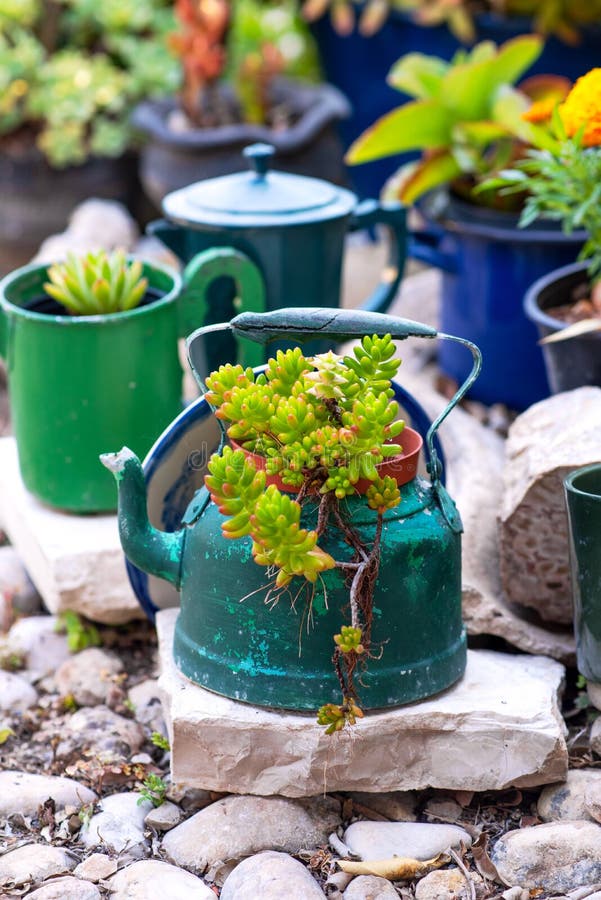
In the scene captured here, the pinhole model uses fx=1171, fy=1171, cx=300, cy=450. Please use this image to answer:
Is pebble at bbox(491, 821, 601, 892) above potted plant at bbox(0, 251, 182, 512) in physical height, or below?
below

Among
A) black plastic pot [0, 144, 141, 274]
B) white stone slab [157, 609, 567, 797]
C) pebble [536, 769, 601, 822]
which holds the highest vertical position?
black plastic pot [0, 144, 141, 274]

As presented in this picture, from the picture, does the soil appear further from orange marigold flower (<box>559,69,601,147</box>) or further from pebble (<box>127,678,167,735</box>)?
pebble (<box>127,678,167,735</box>)

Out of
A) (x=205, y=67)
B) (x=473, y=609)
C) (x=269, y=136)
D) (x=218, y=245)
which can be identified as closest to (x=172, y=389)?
(x=218, y=245)

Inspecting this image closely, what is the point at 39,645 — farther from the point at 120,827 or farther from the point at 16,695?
the point at 120,827

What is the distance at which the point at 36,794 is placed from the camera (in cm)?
157

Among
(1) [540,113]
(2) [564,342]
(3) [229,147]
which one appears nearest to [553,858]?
(2) [564,342]

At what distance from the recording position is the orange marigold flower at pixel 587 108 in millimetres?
1711

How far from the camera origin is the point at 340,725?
4.39 ft

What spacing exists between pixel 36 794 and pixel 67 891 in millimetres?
222

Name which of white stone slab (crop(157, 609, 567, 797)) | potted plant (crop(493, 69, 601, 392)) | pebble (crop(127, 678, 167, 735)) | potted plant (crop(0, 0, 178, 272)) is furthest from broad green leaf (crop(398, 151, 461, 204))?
potted plant (crop(0, 0, 178, 272))

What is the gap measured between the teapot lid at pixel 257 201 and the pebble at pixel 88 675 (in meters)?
0.82

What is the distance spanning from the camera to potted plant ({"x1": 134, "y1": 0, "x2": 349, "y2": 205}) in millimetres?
3492

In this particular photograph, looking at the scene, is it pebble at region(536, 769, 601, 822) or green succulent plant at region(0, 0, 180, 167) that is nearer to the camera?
pebble at region(536, 769, 601, 822)

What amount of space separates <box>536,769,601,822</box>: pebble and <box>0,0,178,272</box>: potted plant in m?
2.92
